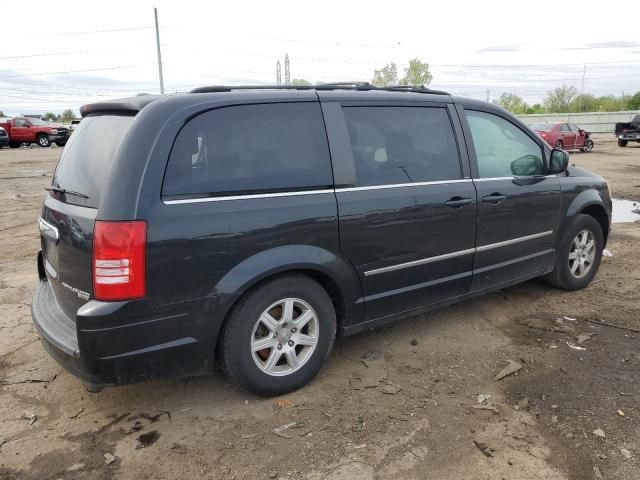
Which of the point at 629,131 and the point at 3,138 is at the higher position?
the point at 3,138

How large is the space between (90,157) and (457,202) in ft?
8.15

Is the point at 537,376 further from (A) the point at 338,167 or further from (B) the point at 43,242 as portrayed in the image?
(B) the point at 43,242

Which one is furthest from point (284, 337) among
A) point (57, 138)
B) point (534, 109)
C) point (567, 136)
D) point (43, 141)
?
point (534, 109)

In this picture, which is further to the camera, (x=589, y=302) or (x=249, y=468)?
(x=589, y=302)

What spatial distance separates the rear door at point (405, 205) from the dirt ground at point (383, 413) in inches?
19.2

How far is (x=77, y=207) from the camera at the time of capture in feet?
9.70

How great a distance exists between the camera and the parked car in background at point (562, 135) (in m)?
22.5

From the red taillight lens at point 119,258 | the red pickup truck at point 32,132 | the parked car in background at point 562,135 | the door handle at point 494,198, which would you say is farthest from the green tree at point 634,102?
the red taillight lens at point 119,258

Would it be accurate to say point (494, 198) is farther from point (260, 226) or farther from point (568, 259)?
point (260, 226)

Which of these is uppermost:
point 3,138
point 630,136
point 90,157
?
point 90,157

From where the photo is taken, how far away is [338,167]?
3361 mm

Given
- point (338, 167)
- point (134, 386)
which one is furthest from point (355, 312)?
point (134, 386)

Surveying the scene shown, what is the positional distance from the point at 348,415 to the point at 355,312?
0.70 m

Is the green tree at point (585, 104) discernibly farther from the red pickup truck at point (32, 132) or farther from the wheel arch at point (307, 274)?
the wheel arch at point (307, 274)
